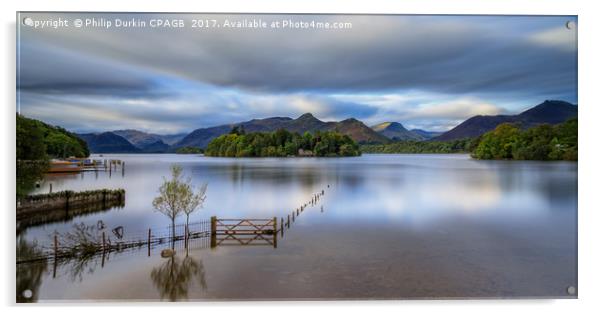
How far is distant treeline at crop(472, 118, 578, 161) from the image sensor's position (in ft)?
19.2

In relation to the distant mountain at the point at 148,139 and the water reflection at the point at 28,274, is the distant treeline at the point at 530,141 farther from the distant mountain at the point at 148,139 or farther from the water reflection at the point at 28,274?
the water reflection at the point at 28,274

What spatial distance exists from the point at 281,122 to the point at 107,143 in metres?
3.71

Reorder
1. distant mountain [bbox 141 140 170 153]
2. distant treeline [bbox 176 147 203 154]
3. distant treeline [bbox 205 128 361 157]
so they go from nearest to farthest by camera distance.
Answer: distant mountain [bbox 141 140 170 153] → distant treeline [bbox 176 147 203 154] → distant treeline [bbox 205 128 361 157]

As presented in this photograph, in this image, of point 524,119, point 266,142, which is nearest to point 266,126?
point 266,142

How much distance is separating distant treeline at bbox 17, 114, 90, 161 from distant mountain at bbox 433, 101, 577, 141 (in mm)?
7674

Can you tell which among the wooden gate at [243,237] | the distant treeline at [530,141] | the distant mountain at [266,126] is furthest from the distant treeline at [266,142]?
the distant treeline at [530,141]

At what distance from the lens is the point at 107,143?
301 inches

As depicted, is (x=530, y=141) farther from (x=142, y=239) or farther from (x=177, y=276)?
(x=142, y=239)

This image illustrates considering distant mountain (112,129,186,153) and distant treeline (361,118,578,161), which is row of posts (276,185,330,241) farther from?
distant treeline (361,118,578,161)

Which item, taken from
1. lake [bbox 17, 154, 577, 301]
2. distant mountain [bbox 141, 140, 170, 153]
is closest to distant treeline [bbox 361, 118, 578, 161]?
lake [bbox 17, 154, 577, 301]

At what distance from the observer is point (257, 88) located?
6.93m
